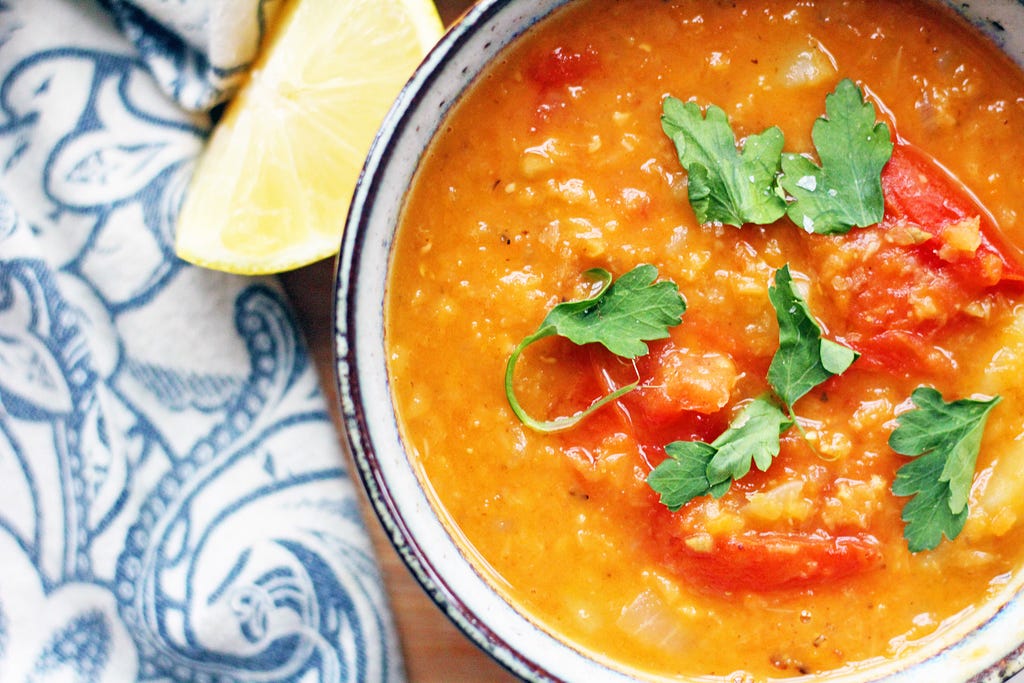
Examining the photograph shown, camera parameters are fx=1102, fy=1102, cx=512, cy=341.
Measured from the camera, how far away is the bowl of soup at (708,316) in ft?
7.02

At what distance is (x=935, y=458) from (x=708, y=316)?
0.52 metres

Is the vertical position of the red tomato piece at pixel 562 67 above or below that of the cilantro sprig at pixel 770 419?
above

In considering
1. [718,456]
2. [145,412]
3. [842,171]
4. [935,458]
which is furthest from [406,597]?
[842,171]

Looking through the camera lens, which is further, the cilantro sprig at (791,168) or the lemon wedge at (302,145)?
the lemon wedge at (302,145)

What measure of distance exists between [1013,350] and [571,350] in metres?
0.87

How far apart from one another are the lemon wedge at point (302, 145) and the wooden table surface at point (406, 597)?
0.81 feet

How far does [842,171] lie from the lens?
212cm

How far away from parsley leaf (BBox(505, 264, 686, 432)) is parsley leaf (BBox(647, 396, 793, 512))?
0.56ft

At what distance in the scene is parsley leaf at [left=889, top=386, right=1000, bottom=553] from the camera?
2.13m

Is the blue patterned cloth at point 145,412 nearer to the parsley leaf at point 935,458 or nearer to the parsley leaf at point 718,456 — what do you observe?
the parsley leaf at point 718,456

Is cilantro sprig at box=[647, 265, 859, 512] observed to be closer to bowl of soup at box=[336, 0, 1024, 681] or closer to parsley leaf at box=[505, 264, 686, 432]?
bowl of soup at box=[336, 0, 1024, 681]

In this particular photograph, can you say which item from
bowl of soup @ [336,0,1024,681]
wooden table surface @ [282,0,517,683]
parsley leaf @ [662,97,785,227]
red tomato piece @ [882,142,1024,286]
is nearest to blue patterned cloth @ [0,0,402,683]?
wooden table surface @ [282,0,517,683]

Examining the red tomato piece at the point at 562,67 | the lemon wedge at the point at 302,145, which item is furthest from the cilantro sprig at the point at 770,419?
the lemon wedge at the point at 302,145

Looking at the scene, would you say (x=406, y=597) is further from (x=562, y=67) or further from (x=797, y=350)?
(x=562, y=67)
